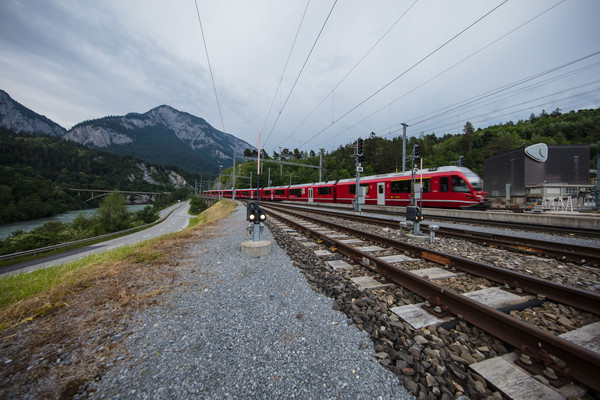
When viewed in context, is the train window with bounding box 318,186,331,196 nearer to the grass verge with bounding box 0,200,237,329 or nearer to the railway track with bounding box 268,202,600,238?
the railway track with bounding box 268,202,600,238

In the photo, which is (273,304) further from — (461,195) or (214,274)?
(461,195)

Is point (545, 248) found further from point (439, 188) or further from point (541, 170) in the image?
point (541, 170)

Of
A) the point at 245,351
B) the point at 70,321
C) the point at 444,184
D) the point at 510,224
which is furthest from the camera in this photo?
the point at 444,184

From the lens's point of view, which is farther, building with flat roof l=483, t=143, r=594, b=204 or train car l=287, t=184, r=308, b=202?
building with flat roof l=483, t=143, r=594, b=204

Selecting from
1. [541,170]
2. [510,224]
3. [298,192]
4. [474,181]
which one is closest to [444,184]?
[474,181]

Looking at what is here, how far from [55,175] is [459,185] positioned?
16791 cm

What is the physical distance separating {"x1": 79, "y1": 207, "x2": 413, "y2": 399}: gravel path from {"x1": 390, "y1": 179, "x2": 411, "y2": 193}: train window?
1563 centimetres

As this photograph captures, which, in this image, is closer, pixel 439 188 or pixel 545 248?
pixel 545 248

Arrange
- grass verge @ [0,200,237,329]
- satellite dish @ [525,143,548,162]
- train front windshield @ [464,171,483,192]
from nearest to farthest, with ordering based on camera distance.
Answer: grass verge @ [0,200,237,329], train front windshield @ [464,171,483,192], satellite dish @ [525,143,548,162]

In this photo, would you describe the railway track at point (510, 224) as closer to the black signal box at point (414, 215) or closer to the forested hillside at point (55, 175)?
the black signal box at point (414, 215)

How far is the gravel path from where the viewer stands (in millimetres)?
1747

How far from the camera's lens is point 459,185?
1412 centimetres

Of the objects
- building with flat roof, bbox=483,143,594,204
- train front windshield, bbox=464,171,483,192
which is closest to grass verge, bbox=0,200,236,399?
train front windshield, bbox=464,171,483,192

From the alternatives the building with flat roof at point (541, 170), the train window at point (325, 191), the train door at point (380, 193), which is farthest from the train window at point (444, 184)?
the building with flat roof at point (541, 170)
